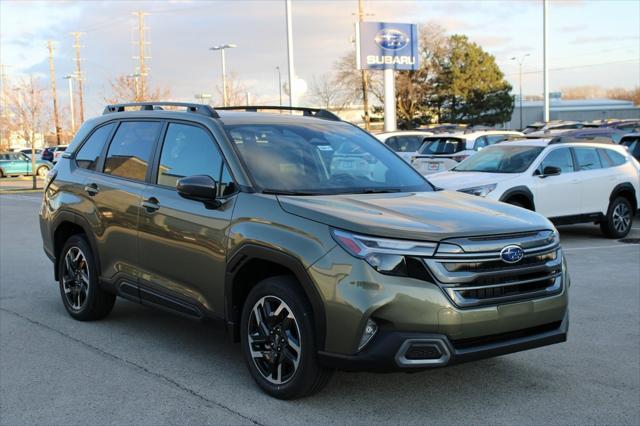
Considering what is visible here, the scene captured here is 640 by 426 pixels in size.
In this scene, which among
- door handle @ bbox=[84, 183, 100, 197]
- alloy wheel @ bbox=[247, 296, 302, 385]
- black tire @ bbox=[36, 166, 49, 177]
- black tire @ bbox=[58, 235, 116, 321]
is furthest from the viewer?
black tire @ bbox=[36, 166, 49, 177]

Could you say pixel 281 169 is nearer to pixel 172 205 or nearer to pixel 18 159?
pixel 172 205

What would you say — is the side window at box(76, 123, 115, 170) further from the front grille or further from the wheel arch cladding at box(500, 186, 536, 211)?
the wheel arch cladding at box(500, 186, 536, 211)

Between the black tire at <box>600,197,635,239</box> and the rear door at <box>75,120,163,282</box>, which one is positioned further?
the black tire at <box>600,197,635,239</box>

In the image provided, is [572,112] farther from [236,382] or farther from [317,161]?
[236,382]

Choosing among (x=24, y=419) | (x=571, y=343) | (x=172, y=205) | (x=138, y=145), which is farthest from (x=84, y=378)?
(x=571, y=343)

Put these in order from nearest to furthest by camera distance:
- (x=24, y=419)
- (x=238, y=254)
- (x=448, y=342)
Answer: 1. (x=448, y=342)
2. (x=24, y=419)
3. (x=238, y=254)

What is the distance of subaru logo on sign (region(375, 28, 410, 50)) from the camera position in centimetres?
3866

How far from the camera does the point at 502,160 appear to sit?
11.9 m

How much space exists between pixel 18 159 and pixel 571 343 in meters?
43.3

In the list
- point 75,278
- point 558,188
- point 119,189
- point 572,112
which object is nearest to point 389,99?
point 558,188

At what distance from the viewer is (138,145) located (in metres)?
5.86

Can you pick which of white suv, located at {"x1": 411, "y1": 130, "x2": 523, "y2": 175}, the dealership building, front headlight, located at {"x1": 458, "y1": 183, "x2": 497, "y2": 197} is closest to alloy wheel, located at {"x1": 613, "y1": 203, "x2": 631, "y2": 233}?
front headlight, located at {"x1": 458, "y1": 183, "x2": 497, "y2": 197}

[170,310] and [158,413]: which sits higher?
[170,310]

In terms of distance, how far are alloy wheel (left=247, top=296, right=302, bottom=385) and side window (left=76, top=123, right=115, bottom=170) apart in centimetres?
271
